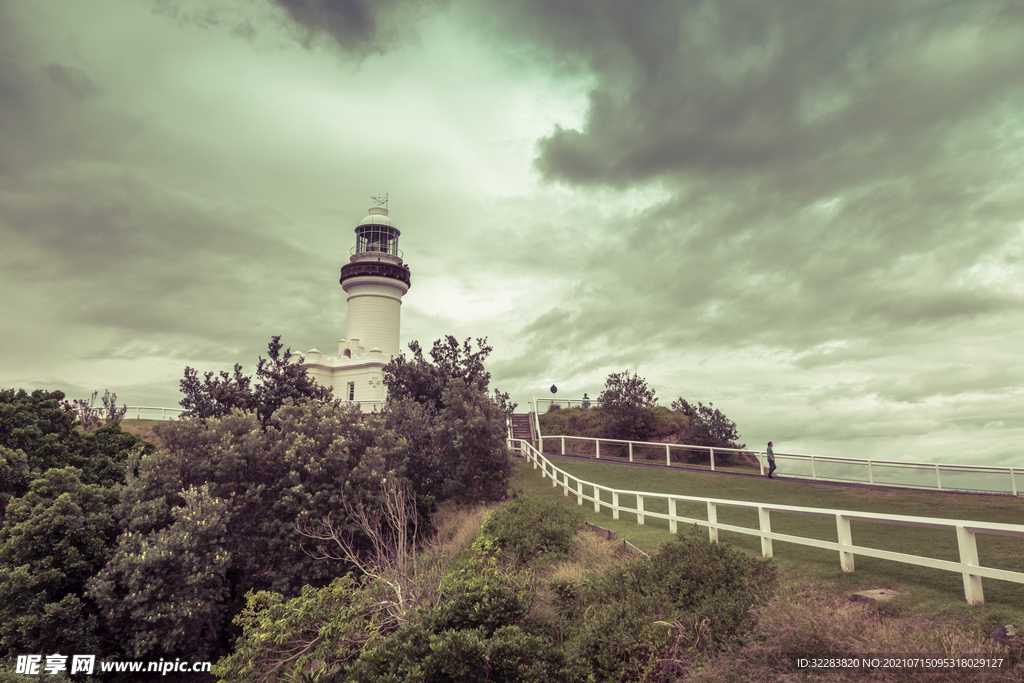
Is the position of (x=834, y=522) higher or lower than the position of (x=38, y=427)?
lower

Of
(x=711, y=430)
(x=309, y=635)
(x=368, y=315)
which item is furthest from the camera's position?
(x=368, y=315)

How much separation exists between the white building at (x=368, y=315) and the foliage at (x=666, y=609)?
32716 millimetres

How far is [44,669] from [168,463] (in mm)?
4910

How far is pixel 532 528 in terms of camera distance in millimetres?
12383

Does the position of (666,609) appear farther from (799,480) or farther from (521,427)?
(521,427)

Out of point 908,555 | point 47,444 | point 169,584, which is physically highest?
point 47,444

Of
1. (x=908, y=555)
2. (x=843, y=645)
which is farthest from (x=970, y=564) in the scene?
(x=843, y=645)

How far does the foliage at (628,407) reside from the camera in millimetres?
31267

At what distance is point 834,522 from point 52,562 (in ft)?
59.2

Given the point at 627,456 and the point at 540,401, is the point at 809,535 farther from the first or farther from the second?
the point at 540,401

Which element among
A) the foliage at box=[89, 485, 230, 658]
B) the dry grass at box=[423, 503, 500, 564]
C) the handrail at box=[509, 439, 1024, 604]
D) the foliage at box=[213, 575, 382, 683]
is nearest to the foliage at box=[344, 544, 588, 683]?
the foliage at box=[213, 575, 382, 683]

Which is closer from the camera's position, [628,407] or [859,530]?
[859,530]

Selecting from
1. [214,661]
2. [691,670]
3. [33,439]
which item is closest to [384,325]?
[33,439]

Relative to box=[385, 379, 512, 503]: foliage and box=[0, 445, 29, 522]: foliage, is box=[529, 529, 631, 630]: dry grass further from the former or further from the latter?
box=[0, 445, 29, 522]: foliage
